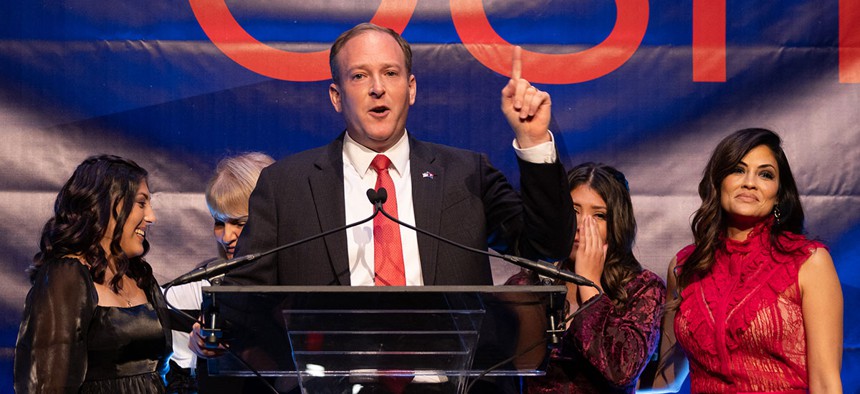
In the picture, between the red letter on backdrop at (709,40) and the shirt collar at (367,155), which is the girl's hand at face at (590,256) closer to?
the shirt collar at (367,155)

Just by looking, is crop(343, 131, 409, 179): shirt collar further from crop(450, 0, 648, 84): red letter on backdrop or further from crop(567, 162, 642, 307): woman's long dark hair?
crop(450, 0, 648, 84): red letter on backdrop

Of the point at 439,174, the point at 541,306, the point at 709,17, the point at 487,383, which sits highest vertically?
the point at 709,17

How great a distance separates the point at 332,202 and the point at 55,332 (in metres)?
1.18

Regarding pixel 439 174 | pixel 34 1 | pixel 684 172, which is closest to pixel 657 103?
pixel 684 172

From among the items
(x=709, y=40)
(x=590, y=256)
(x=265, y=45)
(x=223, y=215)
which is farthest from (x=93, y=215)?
(x=709, y=40)

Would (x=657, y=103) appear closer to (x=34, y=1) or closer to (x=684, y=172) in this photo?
(x=684, y=172)

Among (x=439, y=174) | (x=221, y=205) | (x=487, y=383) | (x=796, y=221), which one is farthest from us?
(x=221, y=205)

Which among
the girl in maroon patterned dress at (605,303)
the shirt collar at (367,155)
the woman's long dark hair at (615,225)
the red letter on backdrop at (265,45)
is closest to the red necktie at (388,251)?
the shirt collar at (367,155)

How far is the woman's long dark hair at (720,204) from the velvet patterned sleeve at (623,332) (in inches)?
7.1

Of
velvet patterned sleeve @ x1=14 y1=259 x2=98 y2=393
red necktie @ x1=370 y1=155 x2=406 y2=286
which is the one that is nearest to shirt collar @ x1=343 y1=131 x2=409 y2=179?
red necktie @ x1=370 y1=155 x2=406 y2=286

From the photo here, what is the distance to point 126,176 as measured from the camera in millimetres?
3615

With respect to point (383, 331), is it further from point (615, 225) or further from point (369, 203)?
point (615, 225)

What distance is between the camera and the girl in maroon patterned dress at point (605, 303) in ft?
10.7

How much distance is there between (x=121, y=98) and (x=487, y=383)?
8.54ft
